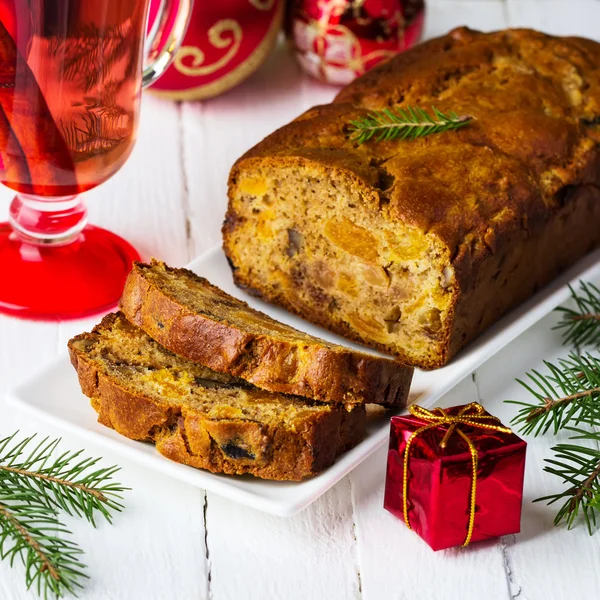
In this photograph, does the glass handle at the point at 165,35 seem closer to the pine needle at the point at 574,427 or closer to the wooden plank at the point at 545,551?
the pine needle at the point at 574,427

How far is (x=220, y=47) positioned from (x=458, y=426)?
222 centimetres

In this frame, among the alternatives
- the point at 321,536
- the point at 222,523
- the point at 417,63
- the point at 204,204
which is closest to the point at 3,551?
the point at 222,523

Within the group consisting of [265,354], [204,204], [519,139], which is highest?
[519,139]

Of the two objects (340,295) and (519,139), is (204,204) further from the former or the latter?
(519,139)

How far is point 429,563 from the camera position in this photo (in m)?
2.60

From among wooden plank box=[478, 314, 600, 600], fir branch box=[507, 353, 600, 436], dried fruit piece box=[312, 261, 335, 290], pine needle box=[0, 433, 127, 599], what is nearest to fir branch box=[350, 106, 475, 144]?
dried fruit piece box=[312, 261, 335, 290]

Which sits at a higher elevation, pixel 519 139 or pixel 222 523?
pixel 519 139

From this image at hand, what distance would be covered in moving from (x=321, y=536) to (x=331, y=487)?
0.50 ft

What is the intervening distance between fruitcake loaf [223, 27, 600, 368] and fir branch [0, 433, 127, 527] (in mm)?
963

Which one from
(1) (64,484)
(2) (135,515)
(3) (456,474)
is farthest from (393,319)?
(1) (64,484)

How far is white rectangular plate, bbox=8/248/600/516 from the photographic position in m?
2.58

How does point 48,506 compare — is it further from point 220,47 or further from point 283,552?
point 220,47

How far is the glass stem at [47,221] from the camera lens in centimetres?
350

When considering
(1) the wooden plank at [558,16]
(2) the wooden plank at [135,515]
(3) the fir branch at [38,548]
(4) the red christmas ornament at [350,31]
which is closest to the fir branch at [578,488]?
(2) the wooden plank at [135,515]
